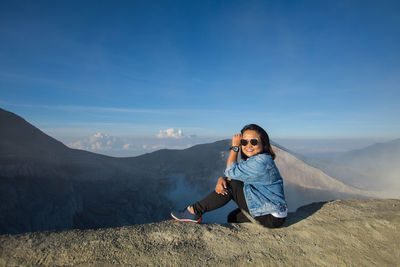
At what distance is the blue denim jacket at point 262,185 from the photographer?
2834 millimetres

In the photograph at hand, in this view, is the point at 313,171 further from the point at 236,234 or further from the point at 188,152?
the point at 236,234

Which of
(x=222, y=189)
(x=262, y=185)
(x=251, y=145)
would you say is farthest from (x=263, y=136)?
(x=222, y=189)

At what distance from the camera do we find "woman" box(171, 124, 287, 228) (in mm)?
2855

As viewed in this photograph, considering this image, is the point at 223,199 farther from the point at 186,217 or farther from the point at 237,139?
the point at 237,139

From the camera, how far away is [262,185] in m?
2.94

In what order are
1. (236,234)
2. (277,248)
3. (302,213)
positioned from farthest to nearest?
(302,213) → (236,234) → (277,248)

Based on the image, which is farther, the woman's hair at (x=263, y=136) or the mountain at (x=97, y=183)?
the mountain at (x=97, y=183)

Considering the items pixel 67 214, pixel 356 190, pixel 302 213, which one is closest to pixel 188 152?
pixel 67 214

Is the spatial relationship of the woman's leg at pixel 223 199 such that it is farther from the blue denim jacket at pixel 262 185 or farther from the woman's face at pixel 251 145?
the woman's face at pixel 251 145

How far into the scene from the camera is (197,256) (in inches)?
93.0

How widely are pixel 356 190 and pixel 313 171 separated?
23.6 ft

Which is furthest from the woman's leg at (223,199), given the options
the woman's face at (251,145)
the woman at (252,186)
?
the woman's face at (251,145)

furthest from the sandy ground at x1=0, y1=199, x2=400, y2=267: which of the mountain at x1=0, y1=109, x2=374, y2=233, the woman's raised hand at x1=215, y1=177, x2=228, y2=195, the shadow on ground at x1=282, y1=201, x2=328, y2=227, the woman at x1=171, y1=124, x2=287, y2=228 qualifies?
the mountain at x1=0, y1=109, x2=374, y2=233

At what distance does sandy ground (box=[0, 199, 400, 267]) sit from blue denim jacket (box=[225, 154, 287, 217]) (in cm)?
43
